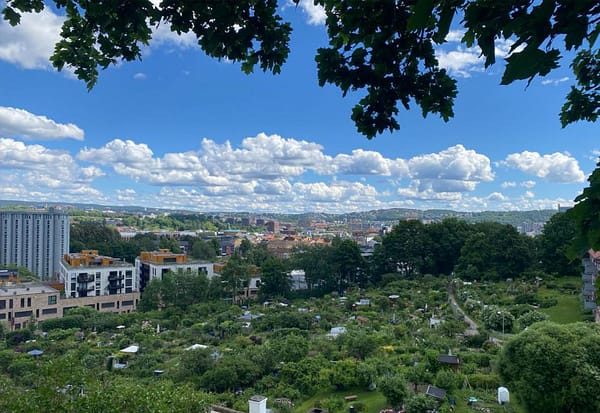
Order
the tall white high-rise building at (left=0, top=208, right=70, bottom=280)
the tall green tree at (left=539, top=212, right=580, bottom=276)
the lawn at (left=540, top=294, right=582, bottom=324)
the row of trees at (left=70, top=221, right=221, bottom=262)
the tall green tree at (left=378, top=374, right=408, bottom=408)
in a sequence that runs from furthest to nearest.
A: the tall white high-rise building at (left=0, top=208, right=70, bottom=280) → the row of trees at (left=70, top=221, right=221, bottom=262) → the tall green tree at (left=539, top=212, right=580, bottom=276) → the lawn at (left=540, top=294, right=582, bottom=324) → the tall green tree at (left=378, top=374, right=408, bottom=408)

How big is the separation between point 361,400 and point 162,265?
21.9m

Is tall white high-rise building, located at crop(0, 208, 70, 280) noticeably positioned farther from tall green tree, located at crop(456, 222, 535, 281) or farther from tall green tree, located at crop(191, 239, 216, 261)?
tall green tree, located at crop(456, 222, 535, 281)

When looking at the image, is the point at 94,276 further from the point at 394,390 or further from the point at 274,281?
the point at 394,390

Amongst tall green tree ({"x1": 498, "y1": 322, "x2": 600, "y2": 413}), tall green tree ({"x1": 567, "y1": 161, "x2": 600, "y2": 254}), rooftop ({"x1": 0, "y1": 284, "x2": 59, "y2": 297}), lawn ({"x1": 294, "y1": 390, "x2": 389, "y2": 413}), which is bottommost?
rooftop ({"x1": 0, "y1": 284, "x2": 59, "y2": 297})

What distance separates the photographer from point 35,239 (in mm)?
38875

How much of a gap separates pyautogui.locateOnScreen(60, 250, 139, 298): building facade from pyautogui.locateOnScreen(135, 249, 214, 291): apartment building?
1.23 m

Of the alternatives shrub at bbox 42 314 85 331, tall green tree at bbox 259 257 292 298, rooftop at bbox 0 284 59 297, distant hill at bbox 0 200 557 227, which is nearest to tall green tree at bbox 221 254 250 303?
tall green tree at bbox 259 257 292 298

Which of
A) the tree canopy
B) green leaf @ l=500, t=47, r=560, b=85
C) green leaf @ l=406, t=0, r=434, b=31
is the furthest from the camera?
the tree canopy

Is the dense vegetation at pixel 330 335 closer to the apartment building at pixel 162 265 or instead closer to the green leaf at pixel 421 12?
the green leaf at pixel 421 12

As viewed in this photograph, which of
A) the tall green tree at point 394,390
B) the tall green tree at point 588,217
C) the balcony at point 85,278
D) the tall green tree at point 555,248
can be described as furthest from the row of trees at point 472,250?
the tall green tree at point 588,217

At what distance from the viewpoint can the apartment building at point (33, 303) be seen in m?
22.2

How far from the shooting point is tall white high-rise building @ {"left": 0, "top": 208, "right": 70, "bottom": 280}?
38438mm

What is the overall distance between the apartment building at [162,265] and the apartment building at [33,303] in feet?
12.7

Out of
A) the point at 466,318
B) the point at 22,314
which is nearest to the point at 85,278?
the point at 22,314
